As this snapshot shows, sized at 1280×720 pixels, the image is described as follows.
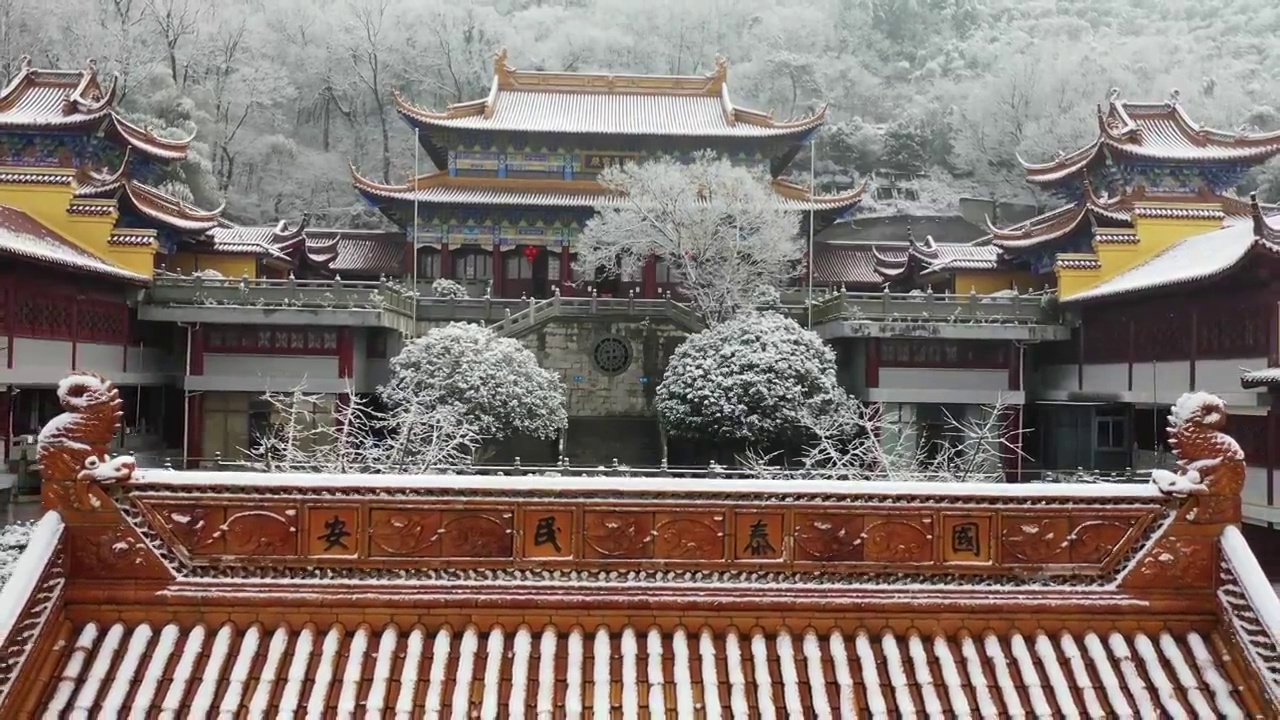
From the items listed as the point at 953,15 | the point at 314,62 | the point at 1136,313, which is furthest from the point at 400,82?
the point at 1136,313

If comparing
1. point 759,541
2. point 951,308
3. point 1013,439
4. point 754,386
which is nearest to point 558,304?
point 754,386

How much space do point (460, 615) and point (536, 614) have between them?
36 cm

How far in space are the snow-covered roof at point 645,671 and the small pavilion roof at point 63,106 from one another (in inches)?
778

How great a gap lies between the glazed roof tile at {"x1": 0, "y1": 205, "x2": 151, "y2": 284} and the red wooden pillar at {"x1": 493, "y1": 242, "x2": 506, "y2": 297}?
10.8 meters

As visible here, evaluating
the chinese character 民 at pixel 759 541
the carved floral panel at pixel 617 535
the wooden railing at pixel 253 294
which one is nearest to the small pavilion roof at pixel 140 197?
the wooden railing at pixel 253 294

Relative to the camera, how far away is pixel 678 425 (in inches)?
750

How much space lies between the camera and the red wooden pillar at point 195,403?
816 inches

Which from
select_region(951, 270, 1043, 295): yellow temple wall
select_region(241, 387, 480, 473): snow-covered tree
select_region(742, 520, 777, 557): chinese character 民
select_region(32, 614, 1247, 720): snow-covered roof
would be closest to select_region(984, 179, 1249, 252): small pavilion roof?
select_region(951, 270, 1043, 295): yellow temple wall

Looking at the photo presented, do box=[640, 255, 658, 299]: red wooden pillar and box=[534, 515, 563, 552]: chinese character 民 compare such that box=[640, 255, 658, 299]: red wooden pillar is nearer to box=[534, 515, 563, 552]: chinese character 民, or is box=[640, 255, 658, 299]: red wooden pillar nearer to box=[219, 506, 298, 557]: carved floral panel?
box=[534, 515, 563, 552]: chinese character 民

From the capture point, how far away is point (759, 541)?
4.36m

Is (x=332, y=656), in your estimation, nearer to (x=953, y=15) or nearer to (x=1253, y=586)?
(x=1253, y=586)

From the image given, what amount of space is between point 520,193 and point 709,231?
28.4 feet

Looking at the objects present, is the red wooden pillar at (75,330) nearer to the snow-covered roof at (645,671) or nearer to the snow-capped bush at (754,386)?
the snow-capped bush at (754,386)

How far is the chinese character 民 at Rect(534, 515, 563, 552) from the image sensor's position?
4324mm
